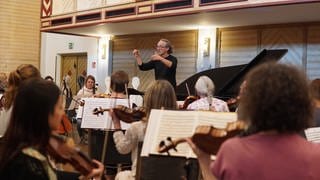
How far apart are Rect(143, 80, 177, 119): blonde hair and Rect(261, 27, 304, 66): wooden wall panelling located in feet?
19.0

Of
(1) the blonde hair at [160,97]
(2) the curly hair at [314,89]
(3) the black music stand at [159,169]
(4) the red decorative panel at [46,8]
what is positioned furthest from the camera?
(4) the red decorative panel at [46,8]

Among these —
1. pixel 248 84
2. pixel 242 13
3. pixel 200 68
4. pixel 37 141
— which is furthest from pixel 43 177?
pixel 200 68

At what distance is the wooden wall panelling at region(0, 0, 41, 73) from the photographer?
15250 mm

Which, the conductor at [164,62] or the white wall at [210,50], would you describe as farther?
the white wall at [210,50]

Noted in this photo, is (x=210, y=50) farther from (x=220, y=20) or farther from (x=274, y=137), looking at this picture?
(x=274, y=137)

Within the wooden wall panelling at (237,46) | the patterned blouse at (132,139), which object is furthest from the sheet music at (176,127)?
the wooden wall panelling at (237,46)

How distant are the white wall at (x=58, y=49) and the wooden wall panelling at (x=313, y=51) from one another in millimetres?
6322

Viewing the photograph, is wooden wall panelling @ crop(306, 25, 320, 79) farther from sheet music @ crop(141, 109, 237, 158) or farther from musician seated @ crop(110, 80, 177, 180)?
sheet music @ crop(141, 109, 237, 158)

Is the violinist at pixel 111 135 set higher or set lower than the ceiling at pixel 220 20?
lower

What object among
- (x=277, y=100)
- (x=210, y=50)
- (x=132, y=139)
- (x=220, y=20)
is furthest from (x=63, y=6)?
(x=277, y=100)

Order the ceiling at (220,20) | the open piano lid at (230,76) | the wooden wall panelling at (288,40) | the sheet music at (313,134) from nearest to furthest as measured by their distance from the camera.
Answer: the sheet music at (313,134) → the open piano lid at (230,76) → the ceiling at (220,20) → the wooden wall panelling at (288,40)

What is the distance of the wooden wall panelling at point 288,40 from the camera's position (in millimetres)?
9430

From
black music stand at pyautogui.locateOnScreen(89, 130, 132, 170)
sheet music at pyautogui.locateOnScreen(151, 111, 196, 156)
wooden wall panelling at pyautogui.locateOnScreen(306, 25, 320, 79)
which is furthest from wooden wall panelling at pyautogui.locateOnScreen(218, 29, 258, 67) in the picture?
sheet music at pyautogui.locateOnScreen(151, 111, 196, 156)

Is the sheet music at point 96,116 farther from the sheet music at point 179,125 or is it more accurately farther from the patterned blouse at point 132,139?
the sheet music at point 179,125
